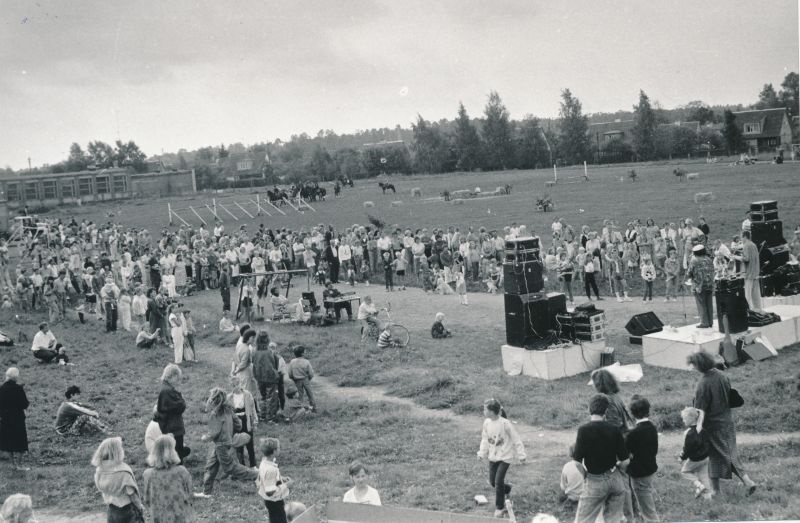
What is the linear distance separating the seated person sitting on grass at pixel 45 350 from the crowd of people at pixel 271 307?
0.10 ft

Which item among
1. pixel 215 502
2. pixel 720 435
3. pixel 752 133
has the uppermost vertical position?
pixel 752 133

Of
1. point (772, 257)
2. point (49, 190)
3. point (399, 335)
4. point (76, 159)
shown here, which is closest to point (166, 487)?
point (399, 335)

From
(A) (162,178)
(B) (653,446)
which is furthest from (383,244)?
(A) (162,178)

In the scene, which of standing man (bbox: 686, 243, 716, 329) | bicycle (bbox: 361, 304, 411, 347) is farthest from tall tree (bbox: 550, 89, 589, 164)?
standing man (bbox: 686, 243, 716, 329)

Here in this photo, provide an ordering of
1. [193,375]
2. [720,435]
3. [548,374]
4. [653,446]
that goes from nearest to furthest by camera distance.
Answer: [653,446] → [720,435] → [548,374] → [193,375]

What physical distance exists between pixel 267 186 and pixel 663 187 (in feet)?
135

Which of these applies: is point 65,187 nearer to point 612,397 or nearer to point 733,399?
point 612,397

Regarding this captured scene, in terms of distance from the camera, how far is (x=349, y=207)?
1906 inches

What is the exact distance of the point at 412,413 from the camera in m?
12.0

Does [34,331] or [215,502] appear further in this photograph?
[34,331]

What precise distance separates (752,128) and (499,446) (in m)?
48.5

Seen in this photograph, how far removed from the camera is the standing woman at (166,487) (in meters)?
6.61

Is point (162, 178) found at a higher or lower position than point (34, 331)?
higher

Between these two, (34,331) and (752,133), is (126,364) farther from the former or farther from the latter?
(752,133)
